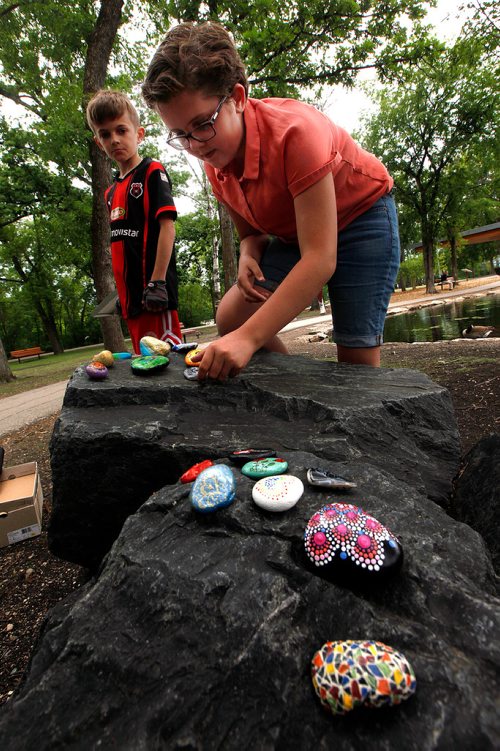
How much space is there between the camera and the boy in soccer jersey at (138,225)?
118 inches

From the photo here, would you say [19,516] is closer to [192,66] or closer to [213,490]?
[213,490]

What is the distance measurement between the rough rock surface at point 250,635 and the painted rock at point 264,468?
0.04 m

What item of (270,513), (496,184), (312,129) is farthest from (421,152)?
(270,513)

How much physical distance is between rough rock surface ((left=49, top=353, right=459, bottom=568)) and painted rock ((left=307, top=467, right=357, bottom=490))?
1.20 ft

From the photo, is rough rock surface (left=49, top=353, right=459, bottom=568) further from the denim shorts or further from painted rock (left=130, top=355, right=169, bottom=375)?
the denim shorts

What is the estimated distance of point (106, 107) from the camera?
292 cm

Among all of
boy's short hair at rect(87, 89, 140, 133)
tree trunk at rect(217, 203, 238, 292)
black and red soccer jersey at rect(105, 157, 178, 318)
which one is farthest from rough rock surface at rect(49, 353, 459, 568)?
tree trunk at rect(217, 203, 238, 292)

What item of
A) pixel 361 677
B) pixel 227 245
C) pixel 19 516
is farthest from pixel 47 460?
pixel 227 245

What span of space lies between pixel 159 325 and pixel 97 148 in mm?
3906

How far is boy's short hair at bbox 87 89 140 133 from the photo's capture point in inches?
114

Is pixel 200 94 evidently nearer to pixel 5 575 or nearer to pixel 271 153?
pixel 271 153

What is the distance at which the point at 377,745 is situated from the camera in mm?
646

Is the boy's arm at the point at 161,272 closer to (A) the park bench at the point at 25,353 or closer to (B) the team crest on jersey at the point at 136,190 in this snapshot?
(B) the team crest on jersey at the point at 136,190

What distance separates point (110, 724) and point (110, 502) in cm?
114
